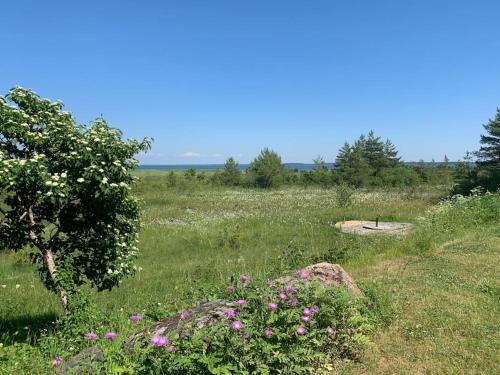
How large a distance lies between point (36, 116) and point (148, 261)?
31.0 feet

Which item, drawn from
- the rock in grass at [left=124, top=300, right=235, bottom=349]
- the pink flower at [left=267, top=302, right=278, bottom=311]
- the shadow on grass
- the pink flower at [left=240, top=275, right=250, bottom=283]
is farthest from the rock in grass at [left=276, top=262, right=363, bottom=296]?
the shadow on grass

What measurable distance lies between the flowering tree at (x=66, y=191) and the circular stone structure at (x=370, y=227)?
513 inches

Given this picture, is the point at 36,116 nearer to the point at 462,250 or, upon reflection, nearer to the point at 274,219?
the point at 462,250

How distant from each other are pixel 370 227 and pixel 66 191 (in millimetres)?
16378

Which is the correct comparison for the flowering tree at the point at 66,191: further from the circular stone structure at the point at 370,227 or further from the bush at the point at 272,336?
A: the circular stone structure at the point at 370,227

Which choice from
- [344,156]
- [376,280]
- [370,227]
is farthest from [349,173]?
[376,280]

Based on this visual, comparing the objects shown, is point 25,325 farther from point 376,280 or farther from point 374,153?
point 374,153

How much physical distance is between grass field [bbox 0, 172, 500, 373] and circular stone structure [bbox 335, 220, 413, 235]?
0.84 m

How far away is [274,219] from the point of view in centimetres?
2364

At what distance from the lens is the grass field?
4.96 meters

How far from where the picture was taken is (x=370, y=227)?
19.7 m

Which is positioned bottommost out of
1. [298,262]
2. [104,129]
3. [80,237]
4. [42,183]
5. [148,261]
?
[148,261]

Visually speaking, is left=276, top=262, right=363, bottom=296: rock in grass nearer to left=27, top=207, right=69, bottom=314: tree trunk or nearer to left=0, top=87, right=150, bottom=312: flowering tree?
left=0, top=87, right=150, bottom=312: flowering tree

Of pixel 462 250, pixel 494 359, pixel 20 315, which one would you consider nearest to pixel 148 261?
pixel 20 315
